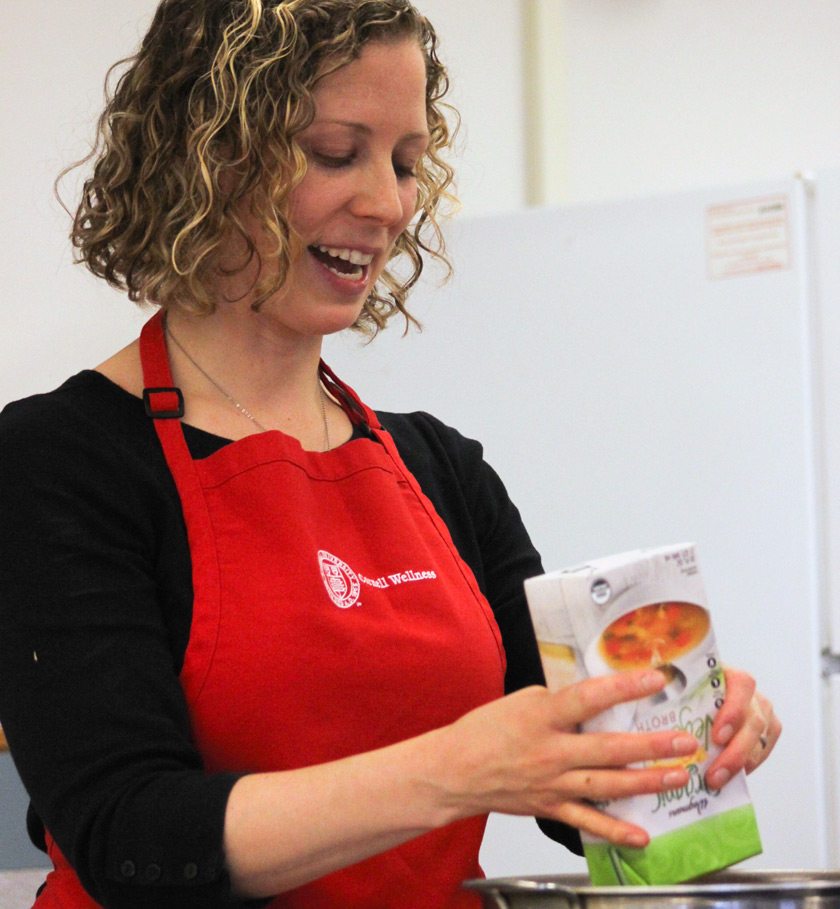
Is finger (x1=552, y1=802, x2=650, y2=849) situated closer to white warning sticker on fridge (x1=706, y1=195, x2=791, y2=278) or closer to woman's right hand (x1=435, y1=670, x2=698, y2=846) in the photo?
woman's right hand (x1=435, y1=670, x2=698, y2=846)

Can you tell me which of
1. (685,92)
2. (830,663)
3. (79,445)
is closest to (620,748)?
(79,445)

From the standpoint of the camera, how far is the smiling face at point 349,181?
3.21 ft

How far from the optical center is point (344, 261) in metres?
1.02

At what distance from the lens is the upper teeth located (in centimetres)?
100

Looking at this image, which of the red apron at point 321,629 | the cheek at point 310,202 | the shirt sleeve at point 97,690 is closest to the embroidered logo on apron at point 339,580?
the red apron at point 321,629

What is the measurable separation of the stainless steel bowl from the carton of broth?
50mm

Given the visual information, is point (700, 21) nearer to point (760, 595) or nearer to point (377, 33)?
point (760, 595)

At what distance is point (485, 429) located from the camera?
226cm

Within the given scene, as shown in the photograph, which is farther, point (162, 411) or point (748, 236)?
point (748, 236)

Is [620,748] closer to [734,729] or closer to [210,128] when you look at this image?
[734,729]

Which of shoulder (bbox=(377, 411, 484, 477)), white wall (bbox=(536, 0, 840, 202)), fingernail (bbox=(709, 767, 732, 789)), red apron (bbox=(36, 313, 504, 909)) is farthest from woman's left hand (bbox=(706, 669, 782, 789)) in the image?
white wall (bbox=(536, 0, 840, 202))

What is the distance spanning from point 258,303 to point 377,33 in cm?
22

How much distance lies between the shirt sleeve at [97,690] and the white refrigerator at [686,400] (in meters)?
1.32

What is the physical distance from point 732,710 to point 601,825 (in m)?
0.12
